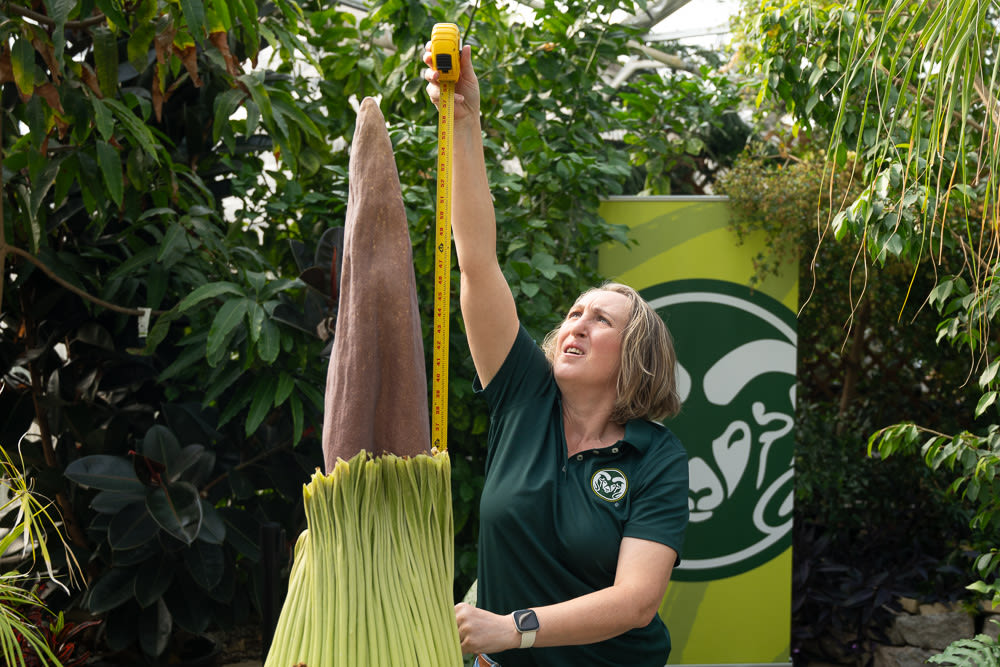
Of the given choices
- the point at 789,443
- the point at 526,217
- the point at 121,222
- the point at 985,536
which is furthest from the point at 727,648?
the point at 121,222

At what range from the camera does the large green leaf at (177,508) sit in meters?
2.56

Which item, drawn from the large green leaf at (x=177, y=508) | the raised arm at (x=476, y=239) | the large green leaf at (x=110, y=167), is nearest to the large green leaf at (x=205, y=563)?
the large green leaf at (x=177, y=508)

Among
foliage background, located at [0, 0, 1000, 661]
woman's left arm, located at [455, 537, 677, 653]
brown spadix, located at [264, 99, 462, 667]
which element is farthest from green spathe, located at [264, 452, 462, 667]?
foliage background, located at [0, 0, 1000, 661]

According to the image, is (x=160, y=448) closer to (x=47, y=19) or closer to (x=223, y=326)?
(x=223, y=326)

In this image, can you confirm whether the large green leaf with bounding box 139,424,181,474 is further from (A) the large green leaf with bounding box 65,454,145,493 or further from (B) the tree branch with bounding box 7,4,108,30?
(B) the tree branch with bounding box 7,4,108,30

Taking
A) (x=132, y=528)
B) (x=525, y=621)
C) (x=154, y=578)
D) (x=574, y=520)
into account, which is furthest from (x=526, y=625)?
(x=154, y=578)

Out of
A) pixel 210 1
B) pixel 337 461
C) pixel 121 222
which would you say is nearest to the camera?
pixel 337 461

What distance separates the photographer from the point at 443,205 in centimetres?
124

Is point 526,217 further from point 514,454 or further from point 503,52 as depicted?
point 514,454

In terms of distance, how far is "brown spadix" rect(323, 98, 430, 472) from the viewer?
0.94m

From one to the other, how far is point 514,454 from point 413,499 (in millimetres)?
565

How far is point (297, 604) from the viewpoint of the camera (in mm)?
938

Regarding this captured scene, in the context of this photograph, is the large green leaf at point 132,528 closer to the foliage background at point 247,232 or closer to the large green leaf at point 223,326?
the foliage background at point 247,232

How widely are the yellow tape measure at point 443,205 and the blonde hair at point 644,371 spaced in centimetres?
43
